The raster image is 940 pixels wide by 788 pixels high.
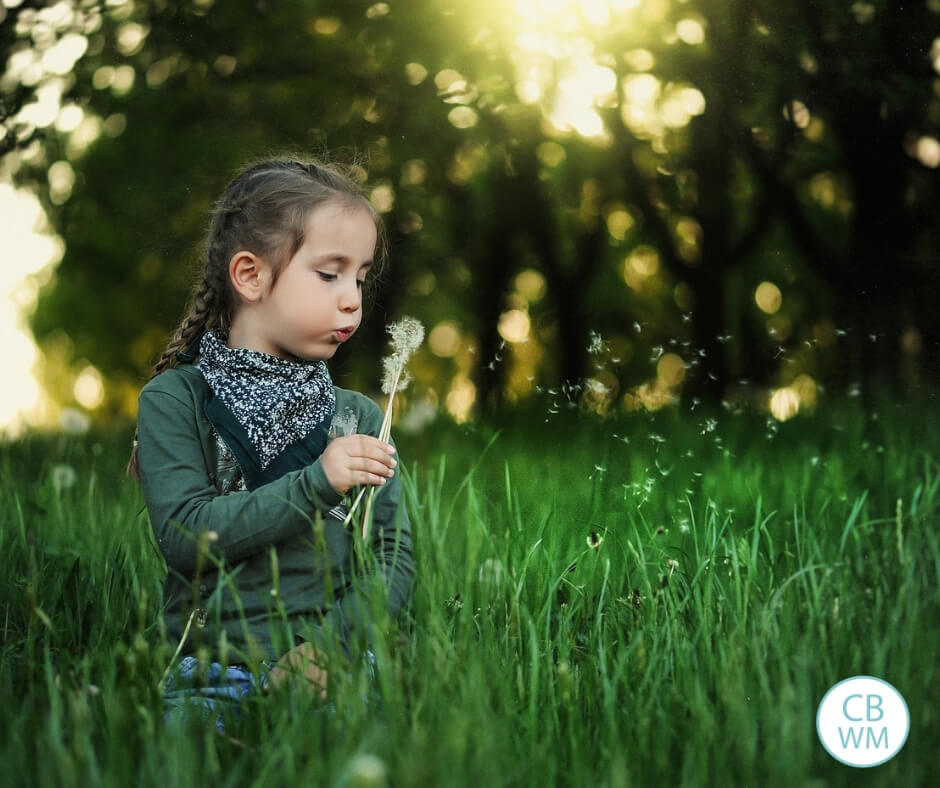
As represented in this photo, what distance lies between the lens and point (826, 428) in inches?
164

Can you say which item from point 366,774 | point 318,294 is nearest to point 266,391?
point 318,294

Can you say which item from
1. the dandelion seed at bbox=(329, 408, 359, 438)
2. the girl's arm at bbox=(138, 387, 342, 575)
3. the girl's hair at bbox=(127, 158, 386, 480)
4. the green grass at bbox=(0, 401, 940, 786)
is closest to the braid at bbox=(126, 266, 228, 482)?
the girl's hair at bbox=(127, 158, 386, 480)

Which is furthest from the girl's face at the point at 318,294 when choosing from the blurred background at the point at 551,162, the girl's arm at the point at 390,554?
the blurred background at the point at 551,162

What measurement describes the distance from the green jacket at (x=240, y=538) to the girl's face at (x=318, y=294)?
20cm

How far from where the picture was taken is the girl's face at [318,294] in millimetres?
2316

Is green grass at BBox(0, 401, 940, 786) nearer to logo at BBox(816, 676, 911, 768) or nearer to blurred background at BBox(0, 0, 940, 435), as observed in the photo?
logo at BBox(816, 676, 911, 768)

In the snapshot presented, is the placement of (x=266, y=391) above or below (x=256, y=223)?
below

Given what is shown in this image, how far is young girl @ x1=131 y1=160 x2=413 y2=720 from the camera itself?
2.13 m

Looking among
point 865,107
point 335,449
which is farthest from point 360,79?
point 335,449

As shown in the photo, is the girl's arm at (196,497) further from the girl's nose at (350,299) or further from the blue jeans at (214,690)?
the girl's nose at (350,299)

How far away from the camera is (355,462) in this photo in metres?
2.09

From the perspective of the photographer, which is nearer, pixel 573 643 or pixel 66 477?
pixel 573 643

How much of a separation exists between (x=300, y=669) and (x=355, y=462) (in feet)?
1.32

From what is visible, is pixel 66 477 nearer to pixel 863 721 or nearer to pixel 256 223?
pixel 256 223
